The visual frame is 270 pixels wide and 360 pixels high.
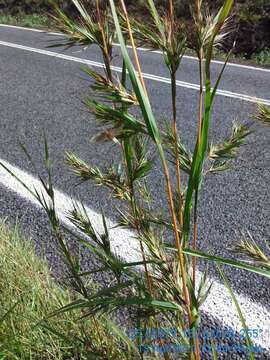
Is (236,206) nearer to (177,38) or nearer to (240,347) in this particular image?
(240,347)

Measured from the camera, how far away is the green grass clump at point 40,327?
1722mm

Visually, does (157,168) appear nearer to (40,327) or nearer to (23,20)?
(40,327)

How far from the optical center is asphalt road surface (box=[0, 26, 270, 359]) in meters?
2.71

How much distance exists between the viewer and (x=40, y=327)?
1949 mm

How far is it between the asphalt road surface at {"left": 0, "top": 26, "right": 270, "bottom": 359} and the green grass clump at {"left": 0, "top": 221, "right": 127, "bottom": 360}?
516 millimetres

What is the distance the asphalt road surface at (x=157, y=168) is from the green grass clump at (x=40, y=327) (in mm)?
516

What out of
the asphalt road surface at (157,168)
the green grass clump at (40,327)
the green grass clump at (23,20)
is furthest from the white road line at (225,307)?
the green grass clump at (23,20)

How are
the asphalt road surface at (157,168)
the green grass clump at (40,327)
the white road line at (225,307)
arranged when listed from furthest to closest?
the asphalt road surface at (157,168)
the white road line at (225,307)
the green grass clump at (40,327)

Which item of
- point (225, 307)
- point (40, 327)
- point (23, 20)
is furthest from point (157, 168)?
point (23, 20)

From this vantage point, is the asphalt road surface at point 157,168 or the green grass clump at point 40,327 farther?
the asphalt road surface at point 157,168

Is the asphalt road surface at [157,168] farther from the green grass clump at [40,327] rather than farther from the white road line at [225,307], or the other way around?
the green grass clump at [40,327]

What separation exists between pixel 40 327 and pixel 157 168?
8.55ft

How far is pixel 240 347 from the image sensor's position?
2191 millimetres

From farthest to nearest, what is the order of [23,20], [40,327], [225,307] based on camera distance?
[23,20]
[225,307]
[40,327]
